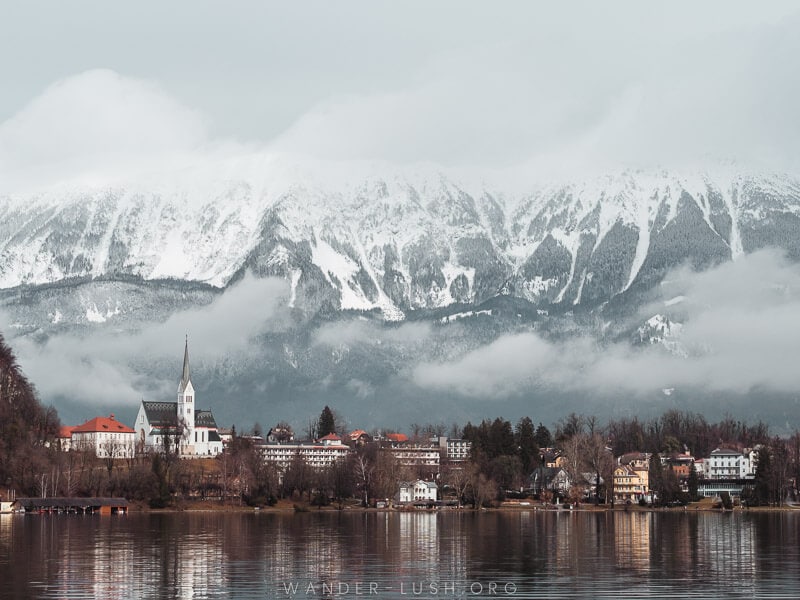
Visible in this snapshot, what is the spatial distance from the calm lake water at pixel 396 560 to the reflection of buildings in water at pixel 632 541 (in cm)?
15

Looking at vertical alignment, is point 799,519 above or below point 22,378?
below

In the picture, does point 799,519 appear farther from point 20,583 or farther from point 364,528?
point 20,583

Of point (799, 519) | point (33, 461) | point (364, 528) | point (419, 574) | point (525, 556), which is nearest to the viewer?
point (419, 574)

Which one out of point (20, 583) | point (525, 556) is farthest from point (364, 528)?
point (20, 583)

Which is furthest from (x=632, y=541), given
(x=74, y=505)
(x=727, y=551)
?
(x=74, y=505)

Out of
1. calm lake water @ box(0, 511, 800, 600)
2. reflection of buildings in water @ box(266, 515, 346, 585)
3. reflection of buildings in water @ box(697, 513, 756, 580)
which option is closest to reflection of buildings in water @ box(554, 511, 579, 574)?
calm lake water @ box(0, 511, 800, 600)

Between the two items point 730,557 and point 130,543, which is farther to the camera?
point 130,543

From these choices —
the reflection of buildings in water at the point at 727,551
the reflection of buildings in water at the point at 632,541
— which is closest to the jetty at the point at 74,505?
the reflection of buildings in water at the point at 632,541

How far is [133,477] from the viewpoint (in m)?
190

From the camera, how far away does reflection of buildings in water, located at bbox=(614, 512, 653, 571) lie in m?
89.4

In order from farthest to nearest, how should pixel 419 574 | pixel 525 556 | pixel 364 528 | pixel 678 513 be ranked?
pixel 678 513 → pixel 364 528 → pixel 525 556 → pixel 419 574

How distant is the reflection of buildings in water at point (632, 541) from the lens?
89438 mm

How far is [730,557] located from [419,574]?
978 inches

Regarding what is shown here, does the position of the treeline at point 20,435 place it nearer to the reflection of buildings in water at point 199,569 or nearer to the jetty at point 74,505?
the jetty at point 74,505
